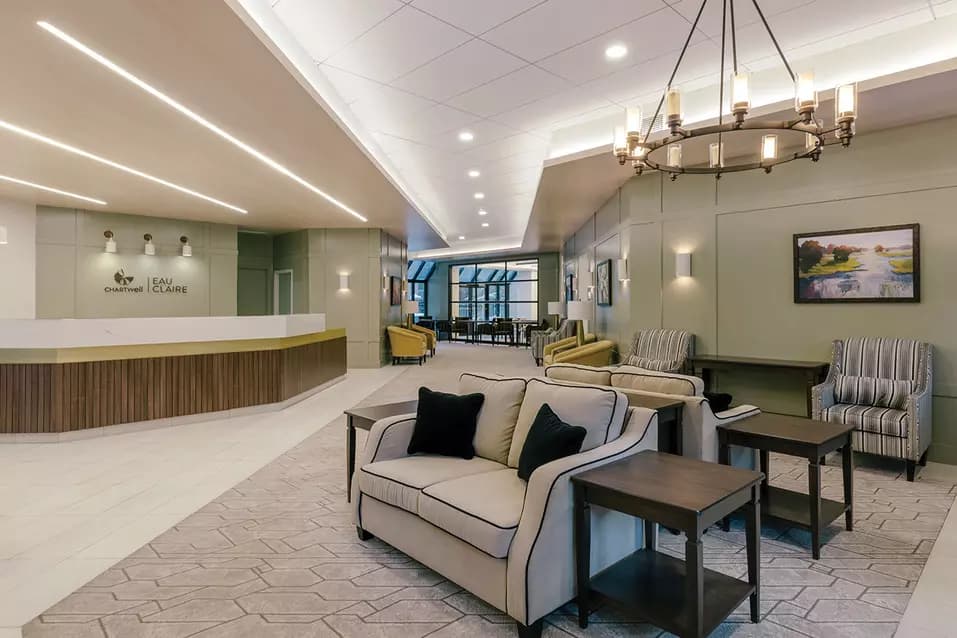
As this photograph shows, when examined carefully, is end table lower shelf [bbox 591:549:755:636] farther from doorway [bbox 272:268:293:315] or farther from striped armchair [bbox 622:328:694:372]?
doorway [bbox 272:268:293:315]

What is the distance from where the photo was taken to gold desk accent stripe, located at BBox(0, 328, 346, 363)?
5117 mm

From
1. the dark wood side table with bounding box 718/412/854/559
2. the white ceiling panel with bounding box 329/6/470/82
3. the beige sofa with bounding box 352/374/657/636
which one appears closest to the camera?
the beige sofa with bounding box 352/374/657/636

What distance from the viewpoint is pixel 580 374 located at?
3.39 m

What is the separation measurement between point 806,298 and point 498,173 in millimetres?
4543

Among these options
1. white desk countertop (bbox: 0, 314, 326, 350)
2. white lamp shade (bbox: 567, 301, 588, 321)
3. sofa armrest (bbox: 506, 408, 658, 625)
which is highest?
white lamp shade (bbox: 567, 301, 588, 321)

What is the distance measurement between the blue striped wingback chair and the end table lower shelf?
9.24ft

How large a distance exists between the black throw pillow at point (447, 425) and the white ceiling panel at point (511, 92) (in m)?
3.11

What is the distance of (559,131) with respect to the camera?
21.1 ft

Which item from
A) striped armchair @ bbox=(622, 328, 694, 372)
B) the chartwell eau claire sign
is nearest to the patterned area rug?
striped armchair @ bbox=(622, 328, 694, 372)

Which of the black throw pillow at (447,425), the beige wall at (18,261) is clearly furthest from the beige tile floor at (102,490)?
the beige wall at (18,261)

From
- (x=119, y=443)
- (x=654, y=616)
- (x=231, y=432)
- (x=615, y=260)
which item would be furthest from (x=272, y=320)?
(x=654, y=616)

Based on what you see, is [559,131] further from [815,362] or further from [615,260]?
[815,362]

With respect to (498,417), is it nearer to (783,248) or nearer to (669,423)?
(669,423)

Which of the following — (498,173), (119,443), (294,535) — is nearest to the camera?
(294,535)
